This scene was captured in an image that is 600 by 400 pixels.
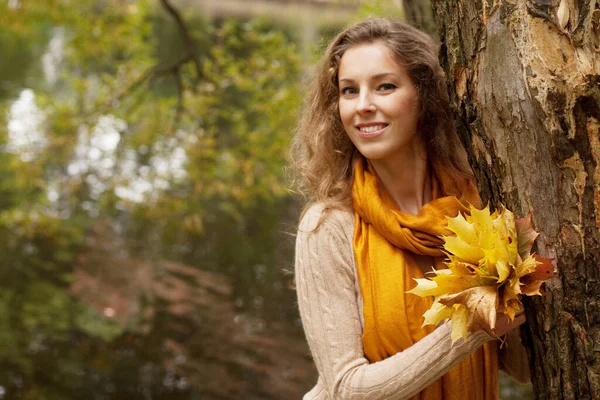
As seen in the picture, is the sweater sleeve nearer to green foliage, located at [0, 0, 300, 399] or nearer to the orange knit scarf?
the orange knit scarf

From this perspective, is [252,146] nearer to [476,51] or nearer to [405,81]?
[405,81]

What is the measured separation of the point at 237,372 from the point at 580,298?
600 cm

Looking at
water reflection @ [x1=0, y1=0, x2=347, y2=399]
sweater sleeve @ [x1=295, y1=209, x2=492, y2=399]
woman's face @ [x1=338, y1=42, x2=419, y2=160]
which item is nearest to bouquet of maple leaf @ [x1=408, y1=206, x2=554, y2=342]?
sweater sleeve @ [x1=295, y1=209, x2=492, y2=399]

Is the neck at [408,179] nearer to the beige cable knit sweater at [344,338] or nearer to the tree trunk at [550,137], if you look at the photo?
the beige cable knit sweater at [344,338]

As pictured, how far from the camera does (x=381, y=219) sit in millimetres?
2141

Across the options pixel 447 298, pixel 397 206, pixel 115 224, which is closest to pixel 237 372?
pixel 115 224

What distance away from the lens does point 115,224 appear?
11.1 metres

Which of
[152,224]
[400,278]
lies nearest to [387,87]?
[400,278]

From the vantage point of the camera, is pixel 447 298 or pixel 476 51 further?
pixel 476 51

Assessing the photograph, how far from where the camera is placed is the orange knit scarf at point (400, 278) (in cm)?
208

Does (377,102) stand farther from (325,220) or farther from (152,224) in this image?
(152,224)

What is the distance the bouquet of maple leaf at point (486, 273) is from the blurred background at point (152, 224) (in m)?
1.35

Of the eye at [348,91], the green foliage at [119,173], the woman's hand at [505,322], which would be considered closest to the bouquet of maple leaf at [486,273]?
the woman's hand at [505,322]

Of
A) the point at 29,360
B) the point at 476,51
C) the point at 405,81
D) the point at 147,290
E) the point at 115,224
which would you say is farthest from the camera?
the point at 115,224
